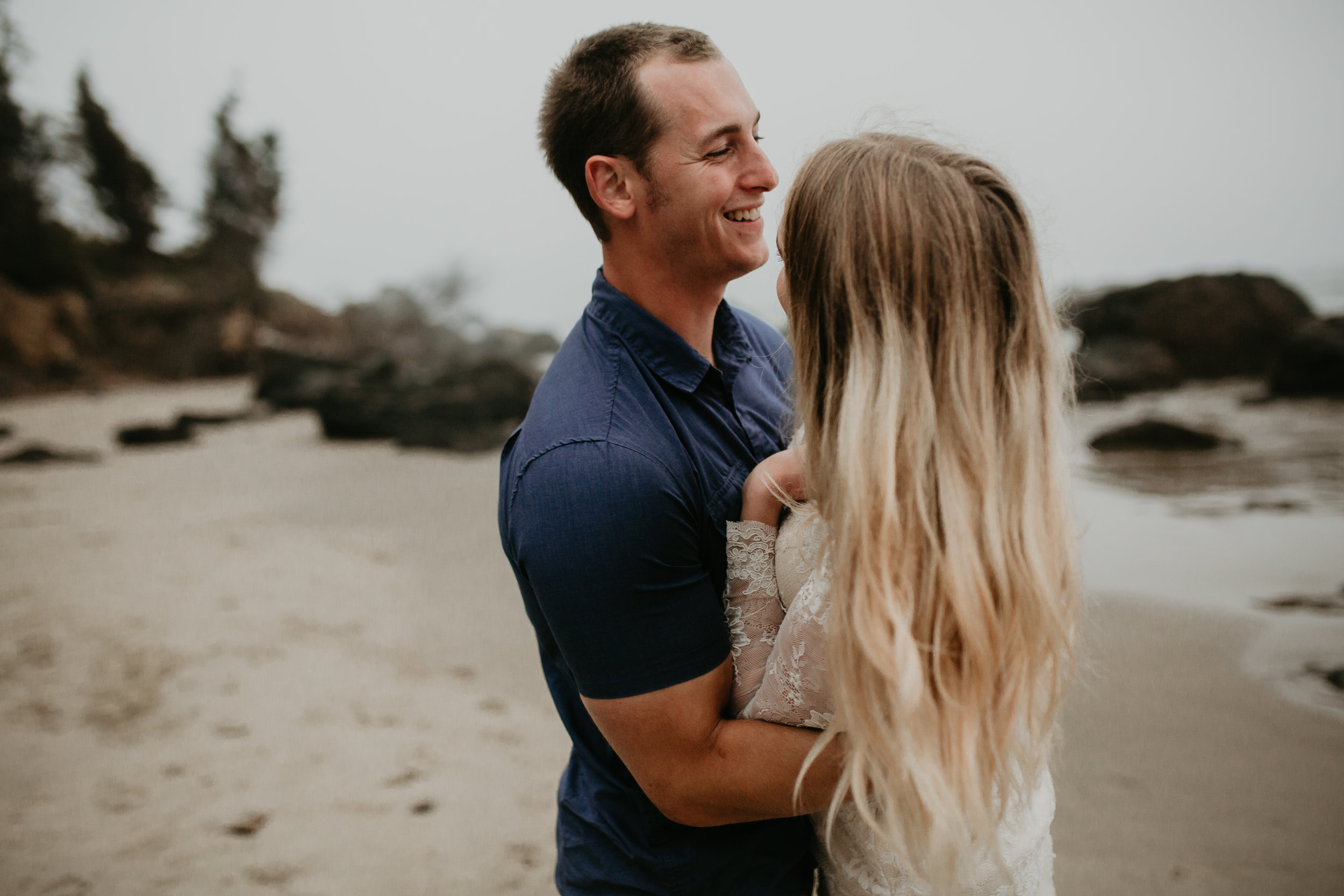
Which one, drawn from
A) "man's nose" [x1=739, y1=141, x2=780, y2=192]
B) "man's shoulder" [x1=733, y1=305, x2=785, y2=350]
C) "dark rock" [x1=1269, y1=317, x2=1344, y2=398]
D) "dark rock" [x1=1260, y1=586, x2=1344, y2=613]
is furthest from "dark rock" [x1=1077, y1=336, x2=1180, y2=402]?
"man's nose" [x1=739, y1=141, x2=780, y2=192]

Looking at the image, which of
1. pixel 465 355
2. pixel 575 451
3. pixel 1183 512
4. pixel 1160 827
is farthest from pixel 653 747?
pixel 465 355

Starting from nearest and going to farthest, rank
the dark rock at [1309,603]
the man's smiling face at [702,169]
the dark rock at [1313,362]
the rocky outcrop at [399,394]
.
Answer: the man's smiling face at [702,169] < the dark rock at [1309,603] < the dark rock at [1313,362] < the rocky outcrop at [399,394]

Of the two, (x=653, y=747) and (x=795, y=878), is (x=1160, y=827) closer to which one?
(x=795, y=878)

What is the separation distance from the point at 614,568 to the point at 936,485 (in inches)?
21.5

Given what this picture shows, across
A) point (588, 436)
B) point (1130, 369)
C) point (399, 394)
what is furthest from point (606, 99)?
point (1130, 369)

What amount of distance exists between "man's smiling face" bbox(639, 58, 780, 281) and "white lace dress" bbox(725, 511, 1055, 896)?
0.71 metres

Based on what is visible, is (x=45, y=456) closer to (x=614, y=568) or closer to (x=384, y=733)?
(x=384, y=733)

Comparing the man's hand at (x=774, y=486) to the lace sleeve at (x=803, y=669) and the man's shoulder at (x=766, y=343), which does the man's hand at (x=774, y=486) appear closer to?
the lace sleeve at (x=803, y=669)

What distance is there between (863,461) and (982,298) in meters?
0.32

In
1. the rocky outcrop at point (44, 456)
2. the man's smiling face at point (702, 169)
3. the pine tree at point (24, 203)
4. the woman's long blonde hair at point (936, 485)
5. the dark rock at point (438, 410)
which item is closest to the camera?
the woman's long blonde hair at point (936, 485)

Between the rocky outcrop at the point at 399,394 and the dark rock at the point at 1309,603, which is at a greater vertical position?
the dark rock at the point at 1309,603

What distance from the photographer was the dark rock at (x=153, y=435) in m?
11.7

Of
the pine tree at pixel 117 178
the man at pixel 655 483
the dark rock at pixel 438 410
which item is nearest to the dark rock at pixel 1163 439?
the dark rock at pixel 438 410

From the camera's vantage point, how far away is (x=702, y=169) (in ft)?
6.11
